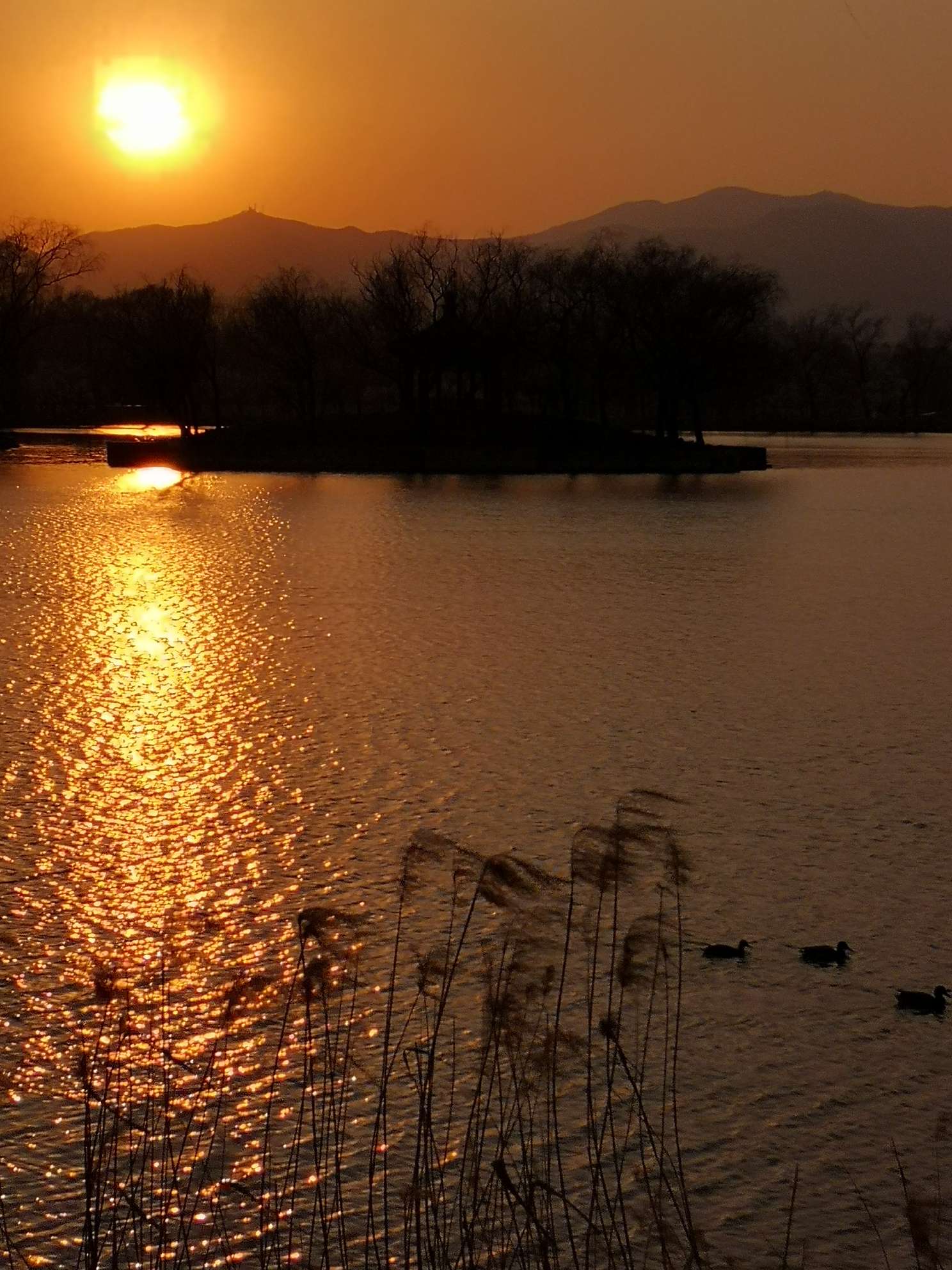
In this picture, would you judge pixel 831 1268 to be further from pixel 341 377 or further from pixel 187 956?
pixel 341 377

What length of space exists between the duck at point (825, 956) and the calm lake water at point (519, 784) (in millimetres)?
114

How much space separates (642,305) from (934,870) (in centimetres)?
6392

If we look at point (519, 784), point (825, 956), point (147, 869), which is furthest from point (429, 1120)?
point (519, 784)

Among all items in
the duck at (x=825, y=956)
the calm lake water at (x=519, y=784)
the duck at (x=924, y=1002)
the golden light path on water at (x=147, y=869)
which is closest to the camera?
the golden light path on water at (x=147, y=869)

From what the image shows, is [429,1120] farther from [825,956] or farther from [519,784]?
[519,784]

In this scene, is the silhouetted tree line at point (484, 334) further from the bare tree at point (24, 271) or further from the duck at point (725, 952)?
the duck at point (725, 952)

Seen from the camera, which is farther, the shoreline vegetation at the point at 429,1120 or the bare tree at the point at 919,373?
the bare tree at the point at 919,373

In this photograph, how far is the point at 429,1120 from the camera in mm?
5457

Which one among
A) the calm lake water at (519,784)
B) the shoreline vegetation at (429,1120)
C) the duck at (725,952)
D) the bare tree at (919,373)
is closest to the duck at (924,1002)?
the calm lake water at (519,784)

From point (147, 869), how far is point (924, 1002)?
17.5 ft

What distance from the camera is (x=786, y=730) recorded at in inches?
627

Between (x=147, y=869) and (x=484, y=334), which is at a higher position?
(x=484, y=334)

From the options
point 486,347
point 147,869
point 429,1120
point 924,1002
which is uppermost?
point 486,347

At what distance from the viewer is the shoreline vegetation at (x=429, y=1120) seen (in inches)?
215
